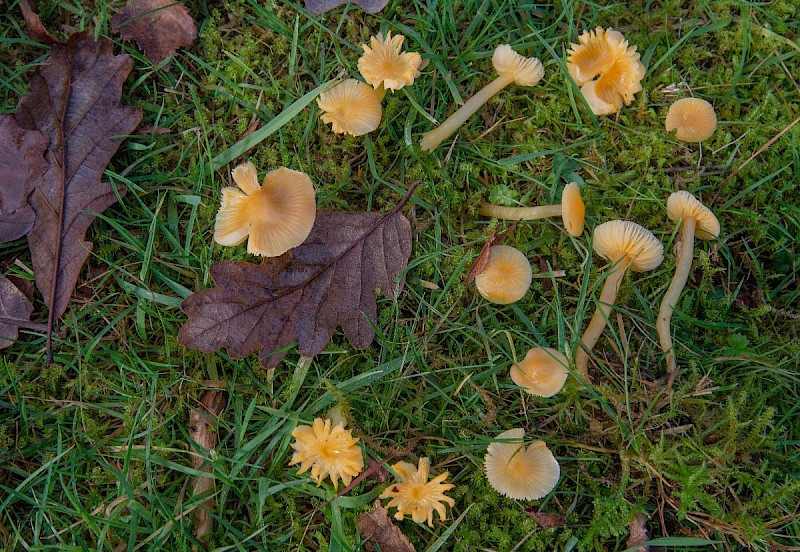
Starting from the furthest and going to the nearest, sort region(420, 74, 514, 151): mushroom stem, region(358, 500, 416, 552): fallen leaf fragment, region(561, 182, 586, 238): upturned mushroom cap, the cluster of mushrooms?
region(420, 74, 514, 151): mushroom stem, region(561, 182, 586, 238): upturned mushroom cap, region(358, 500, 416, 552): fallen leaf fragment, the cluster of mushrooms

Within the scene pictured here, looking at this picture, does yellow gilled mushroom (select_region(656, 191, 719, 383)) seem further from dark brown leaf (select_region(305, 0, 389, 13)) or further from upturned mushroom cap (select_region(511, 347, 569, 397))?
dark brown leaf (select_region(305, 0, 389, 13))

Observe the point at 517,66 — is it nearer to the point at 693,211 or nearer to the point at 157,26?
the point at 693,211

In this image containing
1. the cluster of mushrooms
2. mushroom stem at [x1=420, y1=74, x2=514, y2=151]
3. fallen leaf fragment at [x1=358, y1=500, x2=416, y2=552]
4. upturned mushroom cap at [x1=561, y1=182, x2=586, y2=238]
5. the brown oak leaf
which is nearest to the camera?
the cluster of mushrooms

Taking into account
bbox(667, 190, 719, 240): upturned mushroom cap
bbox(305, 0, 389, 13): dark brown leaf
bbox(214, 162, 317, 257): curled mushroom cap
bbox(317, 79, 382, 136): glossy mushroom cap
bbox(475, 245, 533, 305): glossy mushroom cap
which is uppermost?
bbox(305, 0, 389, 13): dark brown leaf

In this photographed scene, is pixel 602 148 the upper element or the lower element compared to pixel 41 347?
upper

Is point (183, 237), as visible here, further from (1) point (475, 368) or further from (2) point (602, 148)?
(2) point (602, 148)

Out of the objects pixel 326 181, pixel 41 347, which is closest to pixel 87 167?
pixel 41 347

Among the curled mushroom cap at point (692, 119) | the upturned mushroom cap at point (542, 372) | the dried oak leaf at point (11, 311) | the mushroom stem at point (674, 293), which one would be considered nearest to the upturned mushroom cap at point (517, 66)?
the curled mushroom cap at point (692, 119)

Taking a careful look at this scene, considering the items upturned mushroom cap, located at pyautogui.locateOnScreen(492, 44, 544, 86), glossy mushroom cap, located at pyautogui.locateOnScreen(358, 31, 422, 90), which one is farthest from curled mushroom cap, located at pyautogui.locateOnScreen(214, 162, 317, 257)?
upturned mushroom cap, located at pyautogui.locateOnScreen(492, 44, 544, 86)
